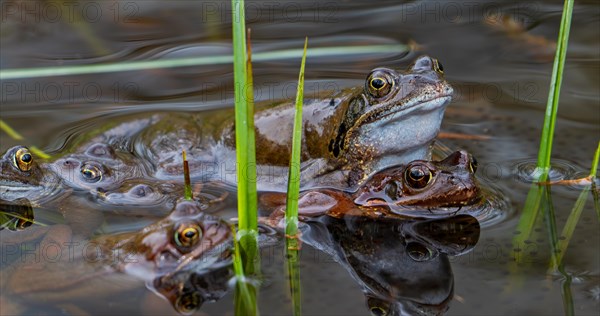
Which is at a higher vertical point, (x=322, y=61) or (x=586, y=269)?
(x=322, y=61)

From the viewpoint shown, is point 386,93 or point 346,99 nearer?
point 386,93

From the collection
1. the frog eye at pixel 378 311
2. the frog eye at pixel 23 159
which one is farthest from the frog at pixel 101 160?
the frog eye at pixel 378 311

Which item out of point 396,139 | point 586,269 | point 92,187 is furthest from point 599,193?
point 92,187

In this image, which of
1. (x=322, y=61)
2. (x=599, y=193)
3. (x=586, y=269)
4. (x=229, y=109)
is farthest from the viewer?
(x=322, y=61)

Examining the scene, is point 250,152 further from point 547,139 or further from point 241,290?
point 547,139

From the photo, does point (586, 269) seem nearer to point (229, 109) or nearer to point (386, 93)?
point (386, 93)

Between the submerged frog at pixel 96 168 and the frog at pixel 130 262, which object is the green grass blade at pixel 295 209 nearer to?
the frog at pixel 130 262

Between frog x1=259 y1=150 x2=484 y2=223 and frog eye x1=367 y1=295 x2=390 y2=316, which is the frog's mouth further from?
frog eye x1=367 y1=295 x2=390 y2=316
